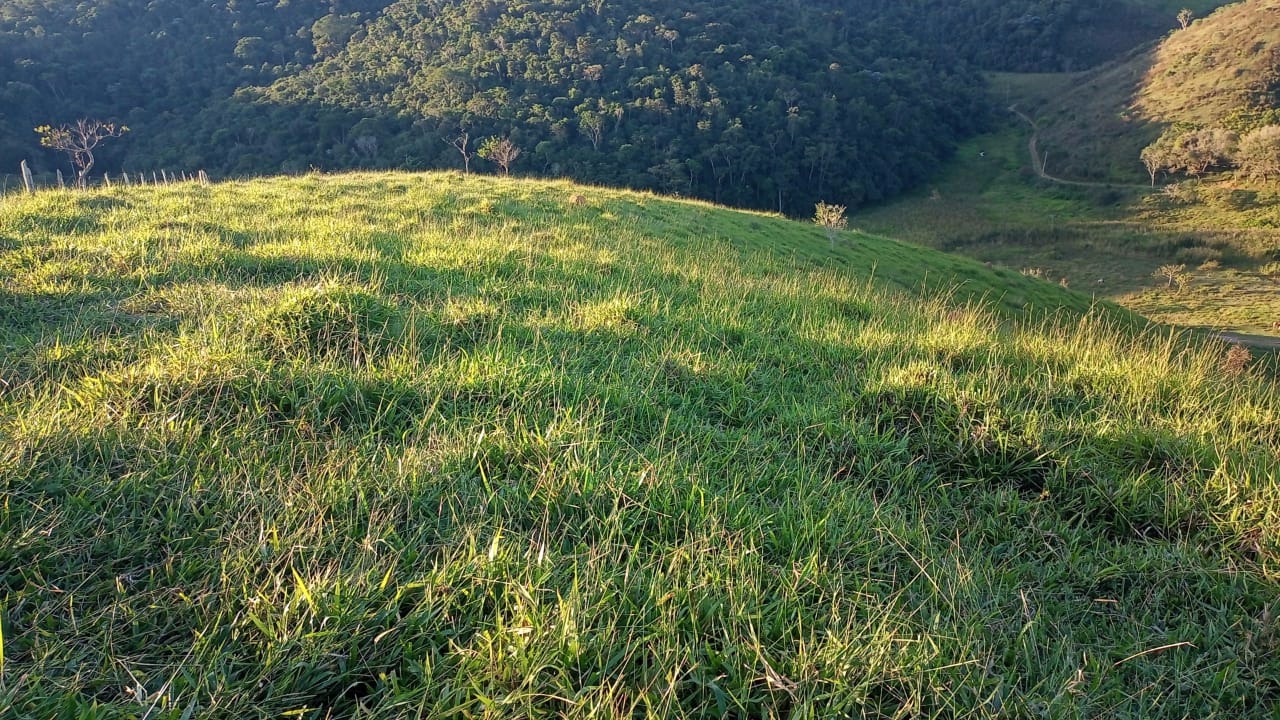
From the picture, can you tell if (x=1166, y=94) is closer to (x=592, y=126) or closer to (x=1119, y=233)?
(x=1119, y=233)

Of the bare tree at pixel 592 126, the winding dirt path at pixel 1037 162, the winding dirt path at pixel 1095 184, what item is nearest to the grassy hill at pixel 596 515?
the winding dirt path at pixel 1095 184

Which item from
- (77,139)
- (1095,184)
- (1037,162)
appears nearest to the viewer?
(77,139)

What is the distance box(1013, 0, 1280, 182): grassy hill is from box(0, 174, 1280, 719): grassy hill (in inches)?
3508

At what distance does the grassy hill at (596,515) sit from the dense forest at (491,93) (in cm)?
6820

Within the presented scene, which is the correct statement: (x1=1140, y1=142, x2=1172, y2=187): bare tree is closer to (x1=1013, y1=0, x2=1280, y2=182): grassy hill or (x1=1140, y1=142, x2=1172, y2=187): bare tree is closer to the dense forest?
(x1=1013, y1=0, x2=1280, y2=182): grassy hill

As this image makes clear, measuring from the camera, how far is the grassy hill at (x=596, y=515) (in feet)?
6.43

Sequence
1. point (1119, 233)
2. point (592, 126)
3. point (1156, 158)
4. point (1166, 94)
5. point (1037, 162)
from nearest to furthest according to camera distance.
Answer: point (1119, 233)
point (1156, 158)
point (592, 126)
point (1166, 94)
point (1037, 162)

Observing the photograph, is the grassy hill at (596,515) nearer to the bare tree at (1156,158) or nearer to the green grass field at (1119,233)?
the green grass field at (1119,233)

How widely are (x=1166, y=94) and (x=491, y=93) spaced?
91.2m

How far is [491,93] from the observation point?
77.8 metres

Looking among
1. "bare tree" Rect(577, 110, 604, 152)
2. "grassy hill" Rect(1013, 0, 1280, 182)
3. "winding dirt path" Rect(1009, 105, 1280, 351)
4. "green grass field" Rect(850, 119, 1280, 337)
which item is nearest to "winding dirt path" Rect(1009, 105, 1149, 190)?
"winding dirt path" Rect(1009, 105, 1280, 351)

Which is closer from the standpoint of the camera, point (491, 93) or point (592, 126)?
point (592, 126)

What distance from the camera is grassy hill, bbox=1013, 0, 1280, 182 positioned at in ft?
233

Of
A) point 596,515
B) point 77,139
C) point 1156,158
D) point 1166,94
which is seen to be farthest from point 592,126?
point 596,515
